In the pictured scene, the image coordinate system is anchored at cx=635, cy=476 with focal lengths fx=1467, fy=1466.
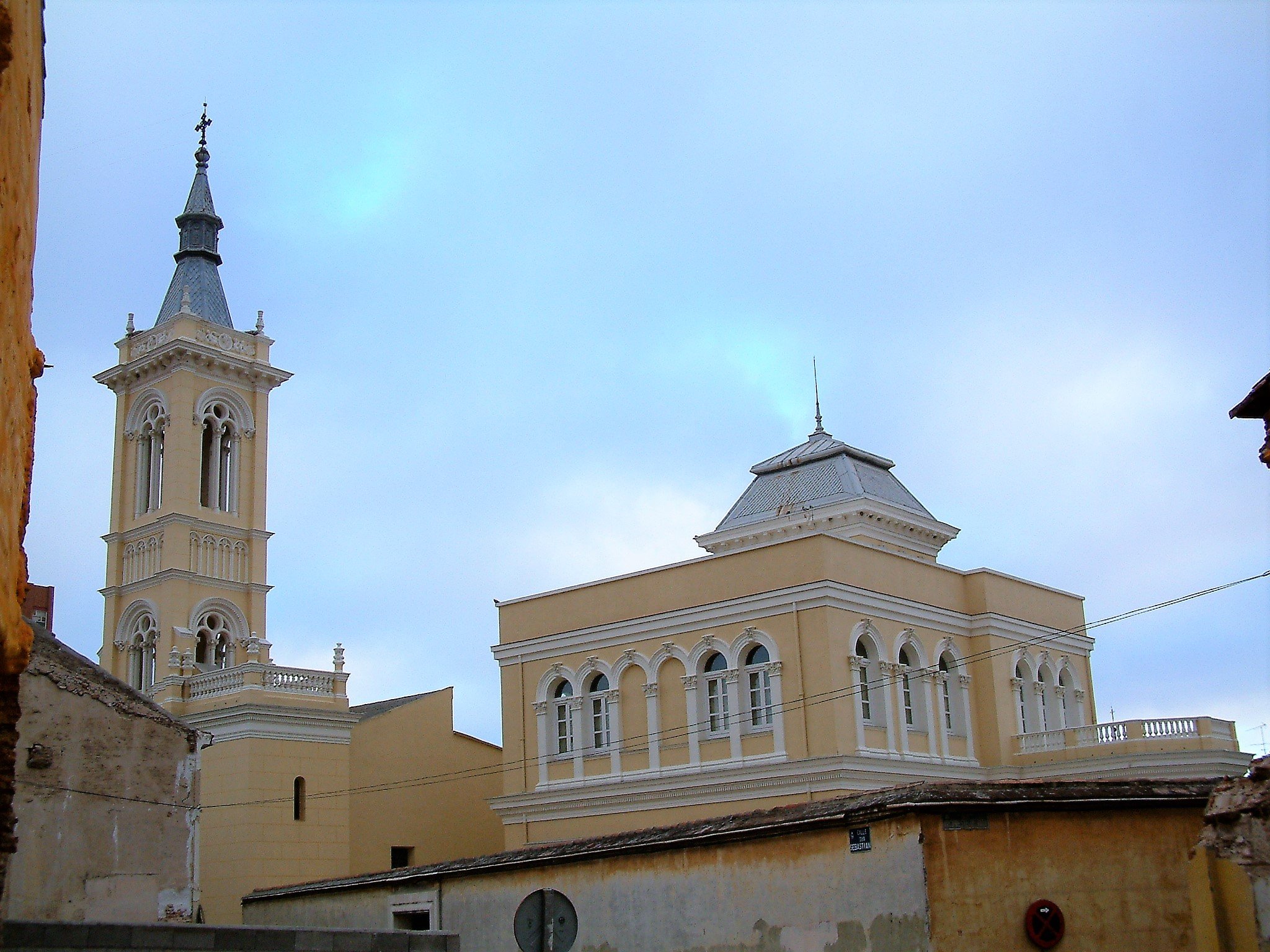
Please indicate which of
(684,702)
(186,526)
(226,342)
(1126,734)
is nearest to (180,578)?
(186,526)

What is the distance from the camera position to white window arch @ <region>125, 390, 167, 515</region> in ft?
142

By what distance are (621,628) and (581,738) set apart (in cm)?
279

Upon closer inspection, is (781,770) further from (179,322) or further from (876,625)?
(179,322)

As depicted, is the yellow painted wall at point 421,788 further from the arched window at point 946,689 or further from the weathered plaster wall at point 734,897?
the weathered plaster wall at point 734,897

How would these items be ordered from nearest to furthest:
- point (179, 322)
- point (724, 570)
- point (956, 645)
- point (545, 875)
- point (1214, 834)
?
1. point (1214, 834)
2. point (545, 875)
3. point (724, 570)
4. point (956, 645)
5. point (179, 322)

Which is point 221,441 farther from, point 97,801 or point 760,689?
point 97,801

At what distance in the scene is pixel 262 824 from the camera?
32531mm

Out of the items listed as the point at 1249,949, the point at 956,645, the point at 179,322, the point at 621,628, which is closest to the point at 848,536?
the point at 956,645

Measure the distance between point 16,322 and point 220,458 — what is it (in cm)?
3709

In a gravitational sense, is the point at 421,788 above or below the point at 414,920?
above

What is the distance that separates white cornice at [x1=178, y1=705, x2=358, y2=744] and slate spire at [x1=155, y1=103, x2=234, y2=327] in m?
14.8

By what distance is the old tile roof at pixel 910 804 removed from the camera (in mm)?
14312

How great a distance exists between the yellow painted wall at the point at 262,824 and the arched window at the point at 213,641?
8387mm

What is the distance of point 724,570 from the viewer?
3250cm
